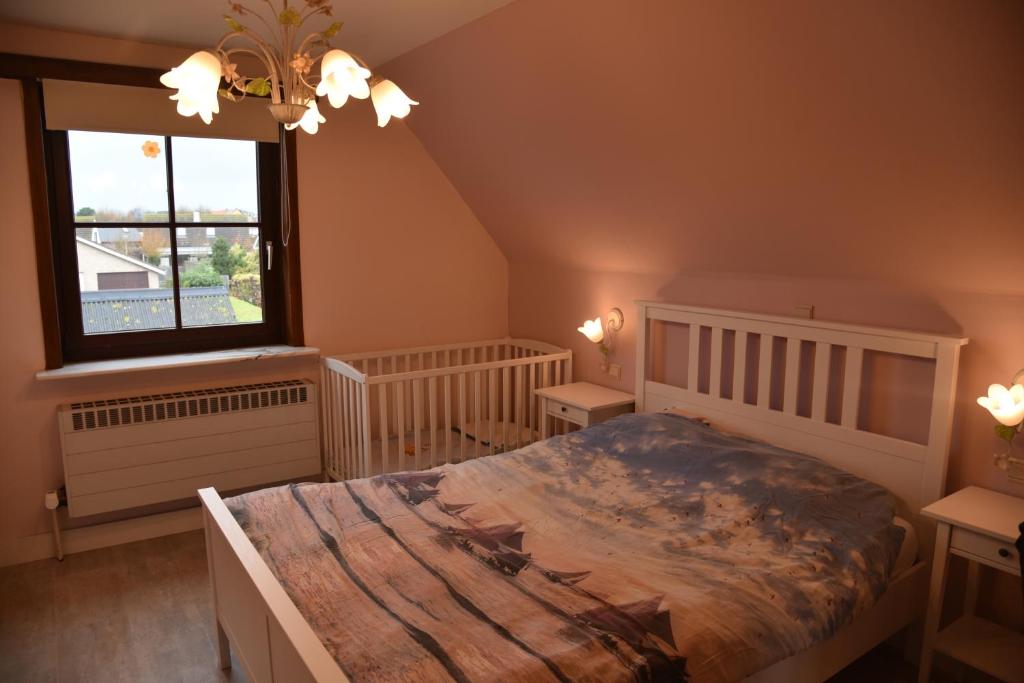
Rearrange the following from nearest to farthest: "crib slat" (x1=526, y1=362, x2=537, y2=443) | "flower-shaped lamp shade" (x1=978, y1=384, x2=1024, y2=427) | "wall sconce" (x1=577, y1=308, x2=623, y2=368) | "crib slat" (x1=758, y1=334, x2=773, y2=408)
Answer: "flower-shaped lamp shade" (x1=978, y1=384, x2=1024, y2=427) < "crib slat" (x1=758, y1=334, x2=773, y2=408) < "wall sconce" (x1=577, y1=308, x2=623, y2=368) < "crib slat" (x1=526, y1=362, x2=537, y2=443)

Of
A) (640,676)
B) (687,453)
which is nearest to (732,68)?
(687,453)

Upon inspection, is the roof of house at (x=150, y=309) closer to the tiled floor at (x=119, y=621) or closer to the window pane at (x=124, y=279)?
the window pane at (x=124, y=279)

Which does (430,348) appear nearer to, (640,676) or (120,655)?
(120,655)

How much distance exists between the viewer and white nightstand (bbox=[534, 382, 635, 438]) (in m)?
3.60

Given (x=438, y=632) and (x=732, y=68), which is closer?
(x=438, y=632)

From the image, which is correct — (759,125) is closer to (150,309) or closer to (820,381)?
(820,381)

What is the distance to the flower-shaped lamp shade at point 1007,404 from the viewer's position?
220 cm

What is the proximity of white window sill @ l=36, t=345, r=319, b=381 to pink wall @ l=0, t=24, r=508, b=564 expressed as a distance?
0.27 feet

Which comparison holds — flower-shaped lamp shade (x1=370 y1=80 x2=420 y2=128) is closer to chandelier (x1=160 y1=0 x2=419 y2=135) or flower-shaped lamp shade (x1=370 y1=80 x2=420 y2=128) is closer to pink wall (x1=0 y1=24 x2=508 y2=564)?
chandelier (x1=160 y1=0 x2=419 y2=135)

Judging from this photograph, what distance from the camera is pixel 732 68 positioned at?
2.29 m

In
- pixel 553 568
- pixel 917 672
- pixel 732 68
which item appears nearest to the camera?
pixel 553 568

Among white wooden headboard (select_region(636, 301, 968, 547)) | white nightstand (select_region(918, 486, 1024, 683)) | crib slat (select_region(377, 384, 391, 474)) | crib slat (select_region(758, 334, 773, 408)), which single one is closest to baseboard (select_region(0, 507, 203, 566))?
crib slat (select_region(377, 384, 391, 474))

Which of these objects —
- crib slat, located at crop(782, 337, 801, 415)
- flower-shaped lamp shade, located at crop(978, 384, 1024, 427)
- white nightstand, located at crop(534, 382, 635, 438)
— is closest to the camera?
flower-shaped lamp shade, located at crop(978, 384, 1024, 427)

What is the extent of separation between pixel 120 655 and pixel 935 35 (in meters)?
3.30
